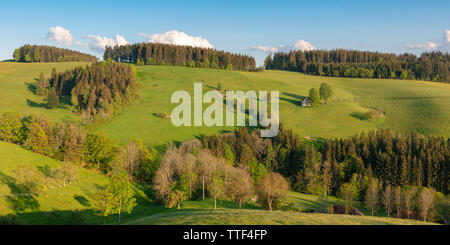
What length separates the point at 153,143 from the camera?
102062mm

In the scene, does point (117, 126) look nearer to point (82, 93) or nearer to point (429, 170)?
point (82, 93)

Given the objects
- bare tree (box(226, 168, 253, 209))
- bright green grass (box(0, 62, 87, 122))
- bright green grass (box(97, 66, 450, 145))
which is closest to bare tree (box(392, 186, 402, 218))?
bare tree (box(226, 168, 253, 209))

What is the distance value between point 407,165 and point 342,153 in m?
18.3

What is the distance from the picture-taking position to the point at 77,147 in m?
83.1

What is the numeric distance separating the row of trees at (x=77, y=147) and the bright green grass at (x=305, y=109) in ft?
55.4

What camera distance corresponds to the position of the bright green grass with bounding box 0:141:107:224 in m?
49.6

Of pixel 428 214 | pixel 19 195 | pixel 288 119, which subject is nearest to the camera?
pixel 19 195

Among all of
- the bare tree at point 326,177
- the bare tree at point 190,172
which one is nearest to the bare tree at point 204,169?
the bare tree at point 190,172

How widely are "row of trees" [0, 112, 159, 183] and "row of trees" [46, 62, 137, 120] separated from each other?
28.1 meters

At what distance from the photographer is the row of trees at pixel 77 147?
80125 mm

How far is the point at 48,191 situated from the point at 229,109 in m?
86.7

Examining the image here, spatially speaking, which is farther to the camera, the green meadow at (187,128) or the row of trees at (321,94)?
the row of trees at (321,94)

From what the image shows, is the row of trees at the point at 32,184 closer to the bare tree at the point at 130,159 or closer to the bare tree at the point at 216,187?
the bare tree at the point at 130,159
